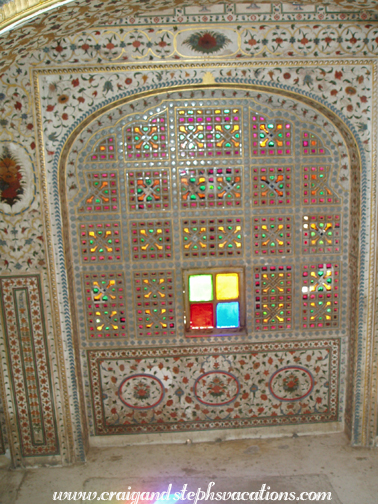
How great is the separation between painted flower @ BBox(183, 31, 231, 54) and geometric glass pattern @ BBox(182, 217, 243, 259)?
1488mm

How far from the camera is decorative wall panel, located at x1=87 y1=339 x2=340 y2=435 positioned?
4.31 meters

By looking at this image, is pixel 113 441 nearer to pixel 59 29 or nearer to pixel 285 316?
pixel 285 316

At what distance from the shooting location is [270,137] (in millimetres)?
3982

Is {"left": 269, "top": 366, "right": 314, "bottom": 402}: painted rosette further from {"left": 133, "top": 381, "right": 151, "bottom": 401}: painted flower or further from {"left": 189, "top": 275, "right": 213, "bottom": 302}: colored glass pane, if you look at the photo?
{"left": 133, "top": 381, "right": 151, "bottom": 401}: painted flower

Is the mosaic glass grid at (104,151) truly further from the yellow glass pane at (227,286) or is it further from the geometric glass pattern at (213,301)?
the yellow glass pane at (227,286)

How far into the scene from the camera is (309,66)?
365 cm

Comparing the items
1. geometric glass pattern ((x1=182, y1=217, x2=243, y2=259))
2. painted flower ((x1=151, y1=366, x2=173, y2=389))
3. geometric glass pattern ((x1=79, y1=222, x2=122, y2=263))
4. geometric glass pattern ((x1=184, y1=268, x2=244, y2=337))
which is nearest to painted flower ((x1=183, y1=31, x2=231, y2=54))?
geometric glass pattern ((x1=182, y1=217, x2=243, y2=259))

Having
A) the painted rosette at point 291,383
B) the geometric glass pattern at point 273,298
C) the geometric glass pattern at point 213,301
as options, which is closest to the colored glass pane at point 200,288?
the geometric glass pattern at point 213,301

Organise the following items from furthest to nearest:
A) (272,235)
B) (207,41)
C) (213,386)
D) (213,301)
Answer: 1. (213,386)
2. (213,301)
3. (272,235)
4. (207,41)

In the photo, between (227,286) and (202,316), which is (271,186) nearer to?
(227,286)

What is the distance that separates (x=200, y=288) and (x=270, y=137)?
5.21ft

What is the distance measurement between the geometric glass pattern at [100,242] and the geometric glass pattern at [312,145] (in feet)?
6.28

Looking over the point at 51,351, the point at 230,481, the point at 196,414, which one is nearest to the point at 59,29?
the point at 51,351

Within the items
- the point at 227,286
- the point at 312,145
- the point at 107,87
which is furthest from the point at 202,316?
the point at 107,87
